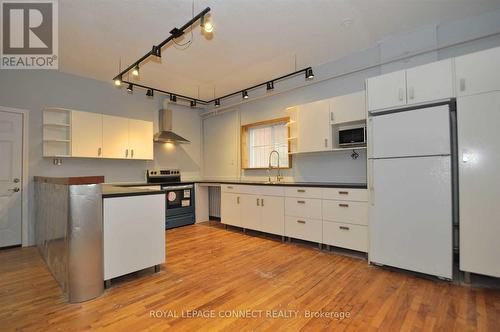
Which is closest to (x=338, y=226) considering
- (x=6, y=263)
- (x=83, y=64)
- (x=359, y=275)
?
(x=359, y=275)

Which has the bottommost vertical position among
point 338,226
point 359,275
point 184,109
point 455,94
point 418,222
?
point 359,275

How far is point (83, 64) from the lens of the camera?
387cm

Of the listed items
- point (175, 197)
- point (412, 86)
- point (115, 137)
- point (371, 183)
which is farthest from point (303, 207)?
point (115, 137)

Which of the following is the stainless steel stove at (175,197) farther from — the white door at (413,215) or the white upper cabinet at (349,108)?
the white door at (413,215)

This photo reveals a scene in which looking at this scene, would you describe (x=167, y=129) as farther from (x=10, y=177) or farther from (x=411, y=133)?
(x=411, y=133)

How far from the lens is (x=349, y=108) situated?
3.45 metres

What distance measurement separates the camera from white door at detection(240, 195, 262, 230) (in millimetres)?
4188

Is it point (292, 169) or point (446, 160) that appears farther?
point (292, 169)

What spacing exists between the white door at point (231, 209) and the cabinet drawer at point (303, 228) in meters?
1.09

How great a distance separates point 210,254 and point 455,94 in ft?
11.0

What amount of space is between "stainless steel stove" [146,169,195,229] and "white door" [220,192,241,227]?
2.78ft

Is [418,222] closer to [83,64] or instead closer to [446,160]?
[446,160]

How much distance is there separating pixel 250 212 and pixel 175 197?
166cm

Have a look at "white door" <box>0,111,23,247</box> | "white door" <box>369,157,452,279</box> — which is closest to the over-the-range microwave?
"white door" <box>369,157,452,279</box>
